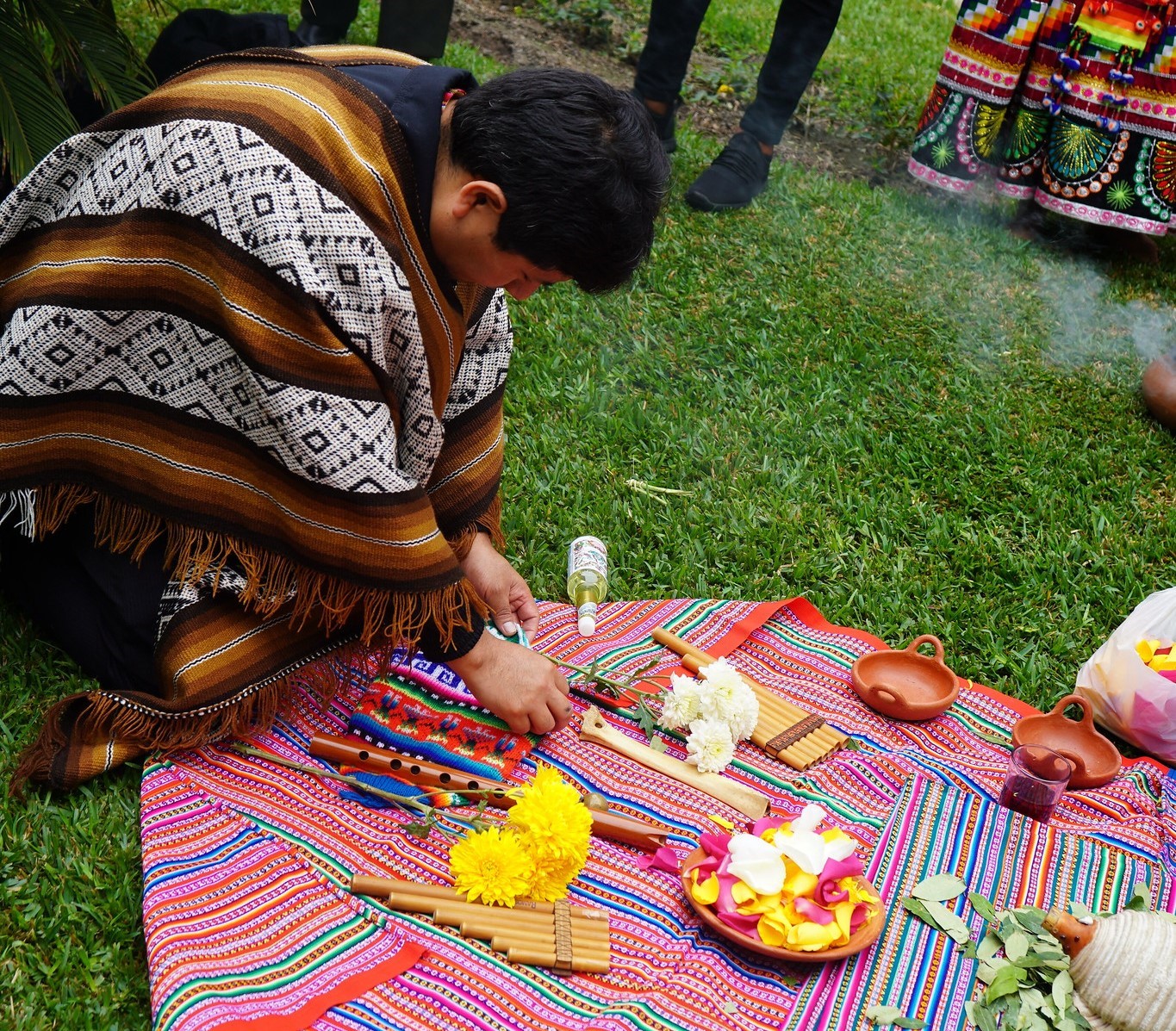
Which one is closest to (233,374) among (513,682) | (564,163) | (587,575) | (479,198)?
(479,198)

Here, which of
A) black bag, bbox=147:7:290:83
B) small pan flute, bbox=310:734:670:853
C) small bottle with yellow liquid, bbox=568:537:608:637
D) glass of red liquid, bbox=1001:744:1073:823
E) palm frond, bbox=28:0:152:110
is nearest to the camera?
small pan flute, bbox=310:734:670:853

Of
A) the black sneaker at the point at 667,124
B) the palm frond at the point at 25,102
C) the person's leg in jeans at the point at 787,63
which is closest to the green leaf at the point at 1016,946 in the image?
the palm frond at the point at 25,102

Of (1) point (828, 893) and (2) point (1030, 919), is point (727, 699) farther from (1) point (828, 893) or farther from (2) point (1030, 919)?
(2) point (1030, 919)

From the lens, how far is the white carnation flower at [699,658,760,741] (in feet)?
9.12

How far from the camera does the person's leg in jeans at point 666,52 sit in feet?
18.4

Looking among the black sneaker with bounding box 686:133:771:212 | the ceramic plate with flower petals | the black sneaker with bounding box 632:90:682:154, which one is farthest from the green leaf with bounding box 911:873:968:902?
the black sneaker with bounding box 632:90:682:154

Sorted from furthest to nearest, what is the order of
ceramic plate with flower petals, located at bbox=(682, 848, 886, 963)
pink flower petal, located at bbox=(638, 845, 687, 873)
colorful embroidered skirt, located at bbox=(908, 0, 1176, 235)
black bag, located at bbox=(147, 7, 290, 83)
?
colorful embroidered skirt, located at bbox=(908, 0, 1176, 235) < black bag, located at bbox=(147, 7, 290, 83) < pink flower petal, located at bbox=(638, 845, 687, 873) < ceramic plate with flower petals, located at bbox=(682, 848, 886, 963)

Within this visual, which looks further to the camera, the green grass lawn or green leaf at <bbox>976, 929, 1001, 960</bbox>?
the green grass lawn

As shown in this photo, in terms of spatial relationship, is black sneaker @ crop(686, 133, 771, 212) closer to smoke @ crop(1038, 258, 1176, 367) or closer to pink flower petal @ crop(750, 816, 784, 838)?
smoke @ crop(1038, 258, 1176, 367)

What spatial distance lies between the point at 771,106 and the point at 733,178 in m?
0.45

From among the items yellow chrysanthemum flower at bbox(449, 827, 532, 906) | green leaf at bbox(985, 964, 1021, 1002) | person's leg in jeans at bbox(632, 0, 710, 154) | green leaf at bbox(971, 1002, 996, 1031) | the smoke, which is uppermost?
person's leg in jeans at bbox(632, 0, 710, 154)

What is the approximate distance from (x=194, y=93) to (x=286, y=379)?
632mm

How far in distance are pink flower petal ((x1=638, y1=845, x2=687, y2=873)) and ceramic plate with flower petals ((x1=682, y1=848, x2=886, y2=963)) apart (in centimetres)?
10

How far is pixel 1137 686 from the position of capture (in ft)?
10.1
